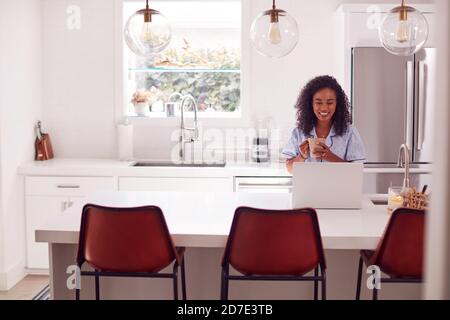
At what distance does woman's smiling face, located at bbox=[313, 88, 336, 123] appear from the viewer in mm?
3482

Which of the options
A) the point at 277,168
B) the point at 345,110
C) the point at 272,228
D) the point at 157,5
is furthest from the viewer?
the point at 157,5

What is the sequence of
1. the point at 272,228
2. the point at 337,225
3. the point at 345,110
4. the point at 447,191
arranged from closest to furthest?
the point at 447,191 < the point at 272,228 < the point at 337,225 < the point at 345,110

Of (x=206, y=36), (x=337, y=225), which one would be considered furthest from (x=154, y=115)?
(x=337, y=225)

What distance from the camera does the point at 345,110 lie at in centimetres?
354

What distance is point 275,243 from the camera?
2326 mm

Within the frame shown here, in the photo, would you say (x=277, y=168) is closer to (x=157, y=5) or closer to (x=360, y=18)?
(x=360, y=18)

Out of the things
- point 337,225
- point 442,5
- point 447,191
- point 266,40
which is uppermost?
point 266,40

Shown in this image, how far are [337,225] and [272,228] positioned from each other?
Result: 416mm

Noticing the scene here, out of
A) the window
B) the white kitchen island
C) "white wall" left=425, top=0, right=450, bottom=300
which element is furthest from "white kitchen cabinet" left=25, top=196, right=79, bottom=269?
"white wall" left=425, top=0, right=450, bottom=300

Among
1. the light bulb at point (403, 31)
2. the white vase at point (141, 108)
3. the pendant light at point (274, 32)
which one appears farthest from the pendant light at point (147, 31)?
the white vase at point (141, 108)

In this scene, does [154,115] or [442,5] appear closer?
[442,5]

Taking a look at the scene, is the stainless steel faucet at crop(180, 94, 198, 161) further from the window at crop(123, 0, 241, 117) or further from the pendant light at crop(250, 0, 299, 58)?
the pendant light at crop(250, 0, 299, 58)

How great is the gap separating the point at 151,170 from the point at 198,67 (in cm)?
124

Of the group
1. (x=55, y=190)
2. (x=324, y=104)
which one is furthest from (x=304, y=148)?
(x=55, y=190)
